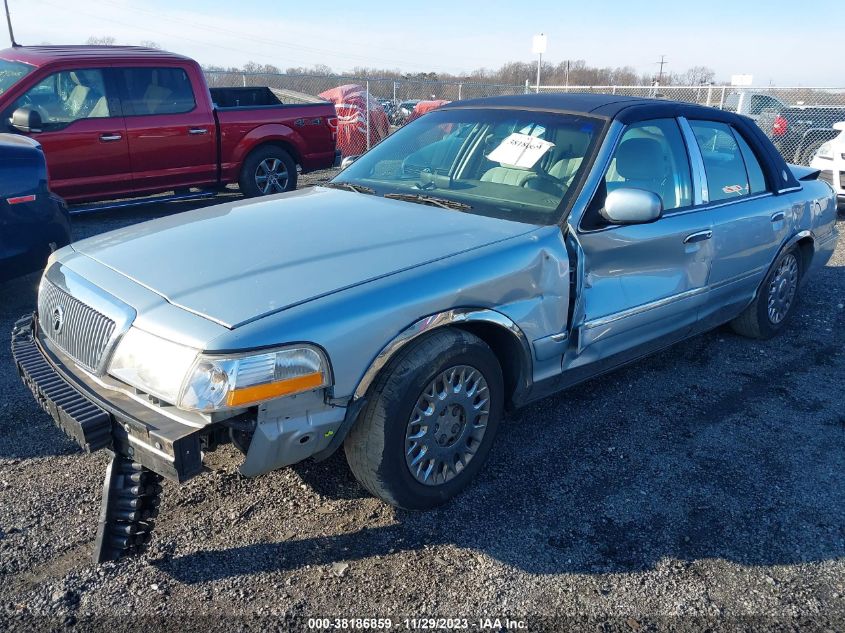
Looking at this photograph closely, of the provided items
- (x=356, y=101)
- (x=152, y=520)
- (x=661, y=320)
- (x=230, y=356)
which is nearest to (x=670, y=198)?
(x=661, y=320)

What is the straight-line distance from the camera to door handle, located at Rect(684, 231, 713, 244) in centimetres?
393

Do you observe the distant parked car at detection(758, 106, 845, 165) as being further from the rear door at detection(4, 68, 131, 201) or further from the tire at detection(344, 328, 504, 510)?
the tire at detection(344, 328, 504, 510)

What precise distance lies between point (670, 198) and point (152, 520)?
123 inches

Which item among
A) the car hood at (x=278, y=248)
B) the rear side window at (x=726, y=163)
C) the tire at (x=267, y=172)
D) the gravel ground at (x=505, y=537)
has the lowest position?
the gravel ground at (x=505, y=537)

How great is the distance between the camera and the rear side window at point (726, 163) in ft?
13.9

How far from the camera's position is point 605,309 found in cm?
351

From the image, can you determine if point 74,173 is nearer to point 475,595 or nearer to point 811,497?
point 475,595

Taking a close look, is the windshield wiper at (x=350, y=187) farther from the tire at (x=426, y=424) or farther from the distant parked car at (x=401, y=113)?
the distant parked car at (x=401, y=113)

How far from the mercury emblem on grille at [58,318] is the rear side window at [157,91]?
6.00 metres

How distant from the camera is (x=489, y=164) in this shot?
379cm

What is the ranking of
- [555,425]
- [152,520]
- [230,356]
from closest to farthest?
[230,356], [152,520], [555,425]

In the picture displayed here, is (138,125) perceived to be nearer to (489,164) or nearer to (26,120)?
(26,120)

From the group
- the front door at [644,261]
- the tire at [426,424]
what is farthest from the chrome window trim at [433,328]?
the front door at [644,261]

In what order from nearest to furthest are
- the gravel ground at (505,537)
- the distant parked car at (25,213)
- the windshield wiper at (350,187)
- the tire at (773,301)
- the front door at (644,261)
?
the gravel ground at (505,537) < the front door at (644,261) < the windshield wiper at (350,187) < the distant parked car at (25,213) < the tire at (773,301)
